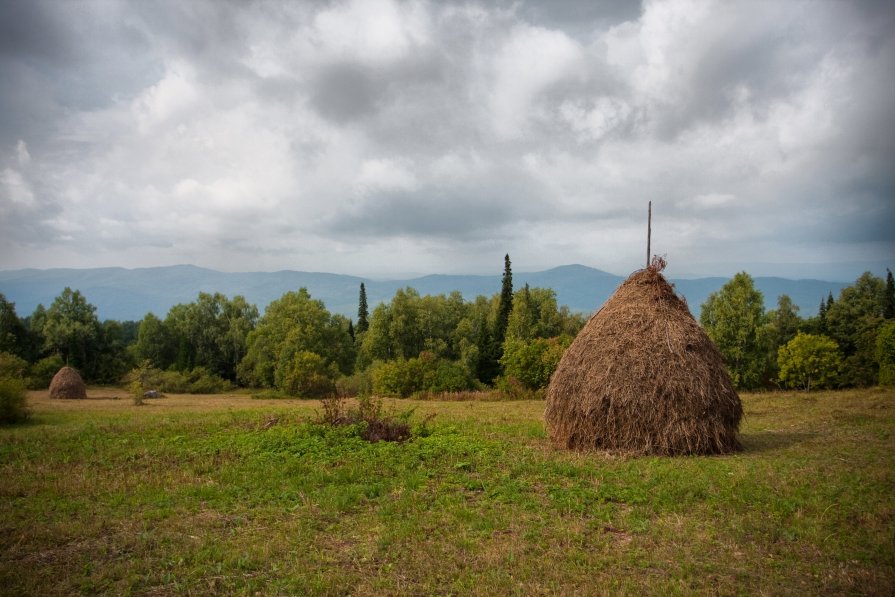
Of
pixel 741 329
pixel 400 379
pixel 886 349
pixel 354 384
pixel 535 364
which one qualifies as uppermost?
pixel 741 329

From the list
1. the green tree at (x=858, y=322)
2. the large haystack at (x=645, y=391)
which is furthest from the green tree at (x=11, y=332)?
the green tree at (x=858, y=322)

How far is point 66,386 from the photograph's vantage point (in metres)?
38.8

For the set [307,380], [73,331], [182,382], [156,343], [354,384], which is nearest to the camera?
[307,380]

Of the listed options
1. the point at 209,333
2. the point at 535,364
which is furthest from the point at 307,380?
the point at 209,333

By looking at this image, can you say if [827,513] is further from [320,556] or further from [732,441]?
[320,556]

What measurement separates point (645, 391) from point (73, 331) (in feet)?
237

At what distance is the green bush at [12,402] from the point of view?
20297 millimetres

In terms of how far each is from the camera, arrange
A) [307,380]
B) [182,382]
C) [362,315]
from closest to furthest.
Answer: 1. [307,380]
2. [182,382]
3. [362,315]

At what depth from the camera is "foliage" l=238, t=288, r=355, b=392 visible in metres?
57.7

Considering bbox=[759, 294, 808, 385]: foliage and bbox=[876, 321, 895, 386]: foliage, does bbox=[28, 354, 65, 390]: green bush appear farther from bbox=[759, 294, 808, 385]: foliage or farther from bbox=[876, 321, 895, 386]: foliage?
bbox=[876, 321, 895, 386]: foliage

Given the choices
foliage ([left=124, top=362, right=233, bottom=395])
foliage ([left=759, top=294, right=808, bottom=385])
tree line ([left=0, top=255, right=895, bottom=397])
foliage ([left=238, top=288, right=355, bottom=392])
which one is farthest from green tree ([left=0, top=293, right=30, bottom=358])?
foliage ([left=759, top=294, right=808, bottom=385])

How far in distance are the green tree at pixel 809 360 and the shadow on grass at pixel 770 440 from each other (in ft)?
89.0

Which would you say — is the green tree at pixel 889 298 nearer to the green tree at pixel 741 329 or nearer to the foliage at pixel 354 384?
the green tree at pixel 741 329

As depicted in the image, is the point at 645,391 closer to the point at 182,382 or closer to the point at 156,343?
the point at 182,382
